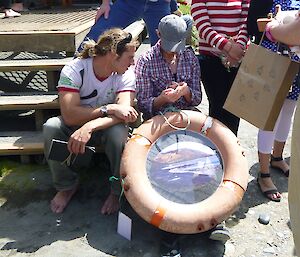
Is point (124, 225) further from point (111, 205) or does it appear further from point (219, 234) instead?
point (219, 234)

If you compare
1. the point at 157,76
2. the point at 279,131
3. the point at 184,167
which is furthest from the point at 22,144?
the point at 279,131

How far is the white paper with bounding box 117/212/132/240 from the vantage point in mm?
2732

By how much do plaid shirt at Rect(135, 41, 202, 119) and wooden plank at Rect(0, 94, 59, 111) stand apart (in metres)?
0.83

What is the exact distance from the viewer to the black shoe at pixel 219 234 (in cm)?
262

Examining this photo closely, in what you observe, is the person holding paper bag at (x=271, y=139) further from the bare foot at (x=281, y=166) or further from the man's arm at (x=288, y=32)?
the man's arm at (x=288, y=32)

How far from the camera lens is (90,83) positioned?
9.64 feet

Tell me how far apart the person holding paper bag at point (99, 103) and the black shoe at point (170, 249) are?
0.50 metres

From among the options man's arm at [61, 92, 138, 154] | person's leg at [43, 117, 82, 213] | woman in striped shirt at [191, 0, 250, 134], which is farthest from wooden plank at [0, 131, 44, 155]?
woman in striped shirt at [191, 0, 250, 134]

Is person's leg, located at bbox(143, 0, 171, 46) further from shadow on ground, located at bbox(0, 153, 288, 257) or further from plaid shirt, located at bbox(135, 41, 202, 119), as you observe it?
shadow on ground, located at bbox(0, 153, 288, 257)

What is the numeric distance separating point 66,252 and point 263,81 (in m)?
1.48

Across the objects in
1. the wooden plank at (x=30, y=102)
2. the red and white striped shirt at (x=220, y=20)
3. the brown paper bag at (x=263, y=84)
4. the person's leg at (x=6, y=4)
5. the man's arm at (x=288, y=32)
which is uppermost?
the man's arm at (x=288, y=32)

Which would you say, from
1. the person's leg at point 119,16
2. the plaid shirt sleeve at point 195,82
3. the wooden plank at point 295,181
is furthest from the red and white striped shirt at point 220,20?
the wooden plank at point 295,181

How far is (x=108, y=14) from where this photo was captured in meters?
3.29

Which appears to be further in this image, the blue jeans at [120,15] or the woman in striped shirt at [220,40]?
the blue jeans at [120,15]
